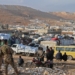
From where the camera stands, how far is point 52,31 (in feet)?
199

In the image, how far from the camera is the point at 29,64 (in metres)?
15.8

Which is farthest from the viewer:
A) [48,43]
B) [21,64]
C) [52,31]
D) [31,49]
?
[52,31]

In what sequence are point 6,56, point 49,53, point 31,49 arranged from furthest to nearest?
1. point 31,49
2. point 49,53
3. point 6,56

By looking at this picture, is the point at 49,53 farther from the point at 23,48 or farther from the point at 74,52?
the point at 23,48

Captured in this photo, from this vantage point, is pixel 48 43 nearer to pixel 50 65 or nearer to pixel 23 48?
pixel 23 48

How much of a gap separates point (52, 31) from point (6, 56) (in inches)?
1992

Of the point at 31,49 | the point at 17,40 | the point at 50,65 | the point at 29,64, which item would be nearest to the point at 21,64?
the point at 29,64

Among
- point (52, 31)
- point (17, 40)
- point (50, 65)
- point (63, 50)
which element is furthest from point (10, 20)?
point (50, 65)

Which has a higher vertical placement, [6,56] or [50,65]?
[6,56]

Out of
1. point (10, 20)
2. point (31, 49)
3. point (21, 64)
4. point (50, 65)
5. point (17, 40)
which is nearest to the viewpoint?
point (50, 65)

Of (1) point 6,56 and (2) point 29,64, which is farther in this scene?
(2) point 29,64

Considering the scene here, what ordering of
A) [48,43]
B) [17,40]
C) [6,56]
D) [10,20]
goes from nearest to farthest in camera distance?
[6,56]
[48,43]
[17,40]
[10,20]

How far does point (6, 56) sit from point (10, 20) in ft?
439

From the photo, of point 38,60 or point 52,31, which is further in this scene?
point 52,31
